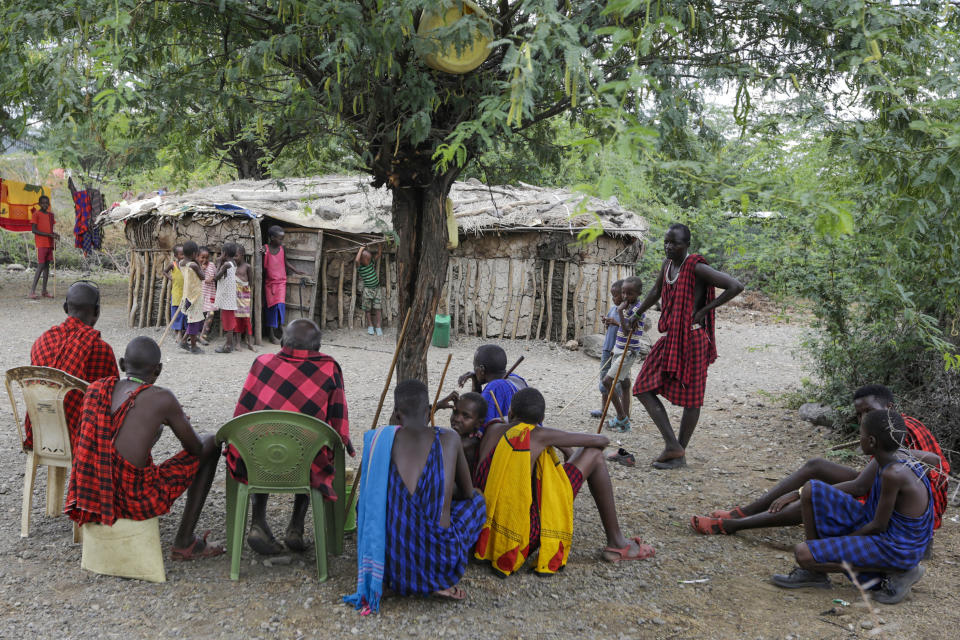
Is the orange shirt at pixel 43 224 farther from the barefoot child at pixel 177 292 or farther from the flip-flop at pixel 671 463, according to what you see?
the flip-flop at pixel 671 463

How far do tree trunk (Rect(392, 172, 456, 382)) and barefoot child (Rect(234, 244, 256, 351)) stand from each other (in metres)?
5.59

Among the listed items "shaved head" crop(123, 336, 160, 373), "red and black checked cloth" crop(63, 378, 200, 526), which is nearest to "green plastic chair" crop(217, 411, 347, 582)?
"red and black checked cloth" crop(63, 378, 200, 526)

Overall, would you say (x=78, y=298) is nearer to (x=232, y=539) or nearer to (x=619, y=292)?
(x=232, y=539)

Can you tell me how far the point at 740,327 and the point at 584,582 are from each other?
13.0 m

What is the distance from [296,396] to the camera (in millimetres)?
3352

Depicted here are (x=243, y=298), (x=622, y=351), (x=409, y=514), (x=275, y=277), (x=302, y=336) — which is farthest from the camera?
(x=275, y=277)

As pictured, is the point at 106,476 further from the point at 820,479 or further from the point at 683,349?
the point at 683,349

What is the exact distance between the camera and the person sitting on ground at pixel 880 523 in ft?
10.0

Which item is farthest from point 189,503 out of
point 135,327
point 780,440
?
point 135,327

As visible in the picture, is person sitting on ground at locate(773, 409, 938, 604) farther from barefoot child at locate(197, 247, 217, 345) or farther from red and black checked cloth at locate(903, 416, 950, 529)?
barefoot child at locate(197, 247, 217, 345)

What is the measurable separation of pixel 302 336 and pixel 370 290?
26.7 feet

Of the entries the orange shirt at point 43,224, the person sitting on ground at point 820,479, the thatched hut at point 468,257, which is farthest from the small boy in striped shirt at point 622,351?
the orange shirt at point 43,224

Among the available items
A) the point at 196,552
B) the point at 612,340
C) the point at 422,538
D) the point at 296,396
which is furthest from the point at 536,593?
the point at 612,340

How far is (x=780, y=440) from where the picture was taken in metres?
6.23
